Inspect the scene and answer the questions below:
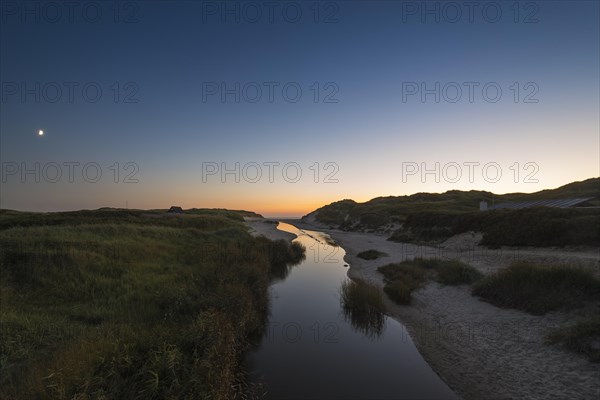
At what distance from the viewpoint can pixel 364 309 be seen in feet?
52.0

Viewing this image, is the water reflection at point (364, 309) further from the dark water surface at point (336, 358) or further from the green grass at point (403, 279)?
the green grass at point (403, 279)

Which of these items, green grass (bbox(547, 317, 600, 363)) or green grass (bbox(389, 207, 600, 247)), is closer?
green grass (bbox(547, 317, 600, 363))

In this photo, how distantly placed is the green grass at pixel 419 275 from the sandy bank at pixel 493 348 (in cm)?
71

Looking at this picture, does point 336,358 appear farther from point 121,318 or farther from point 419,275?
point 419,275

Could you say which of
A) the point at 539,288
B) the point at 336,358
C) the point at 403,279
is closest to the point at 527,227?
the point at 403,279

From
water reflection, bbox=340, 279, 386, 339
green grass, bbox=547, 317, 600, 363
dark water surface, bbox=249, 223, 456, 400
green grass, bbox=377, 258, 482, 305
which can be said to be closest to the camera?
dark water surface, bbox=249, 223, 456, 400

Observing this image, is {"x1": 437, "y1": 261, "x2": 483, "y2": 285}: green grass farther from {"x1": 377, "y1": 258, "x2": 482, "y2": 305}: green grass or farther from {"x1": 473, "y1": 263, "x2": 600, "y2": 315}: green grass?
{"x1": 473, "y1": 263, "x2": 600, "y2": 315}: green grass

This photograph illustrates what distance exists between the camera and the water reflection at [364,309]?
13961 mm

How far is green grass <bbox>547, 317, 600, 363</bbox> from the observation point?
30.6ft

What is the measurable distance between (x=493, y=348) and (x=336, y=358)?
5.47m

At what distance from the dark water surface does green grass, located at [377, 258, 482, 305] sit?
10.4ft

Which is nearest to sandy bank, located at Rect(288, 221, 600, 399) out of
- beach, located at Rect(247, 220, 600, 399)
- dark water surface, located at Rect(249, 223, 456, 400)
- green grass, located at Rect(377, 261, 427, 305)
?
beach, located at Rect(247, 220, 600, 399)

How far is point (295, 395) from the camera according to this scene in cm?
888

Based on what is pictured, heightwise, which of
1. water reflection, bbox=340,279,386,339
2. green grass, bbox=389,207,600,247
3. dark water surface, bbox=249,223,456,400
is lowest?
dark water surface, bbox=249,223,456,400
